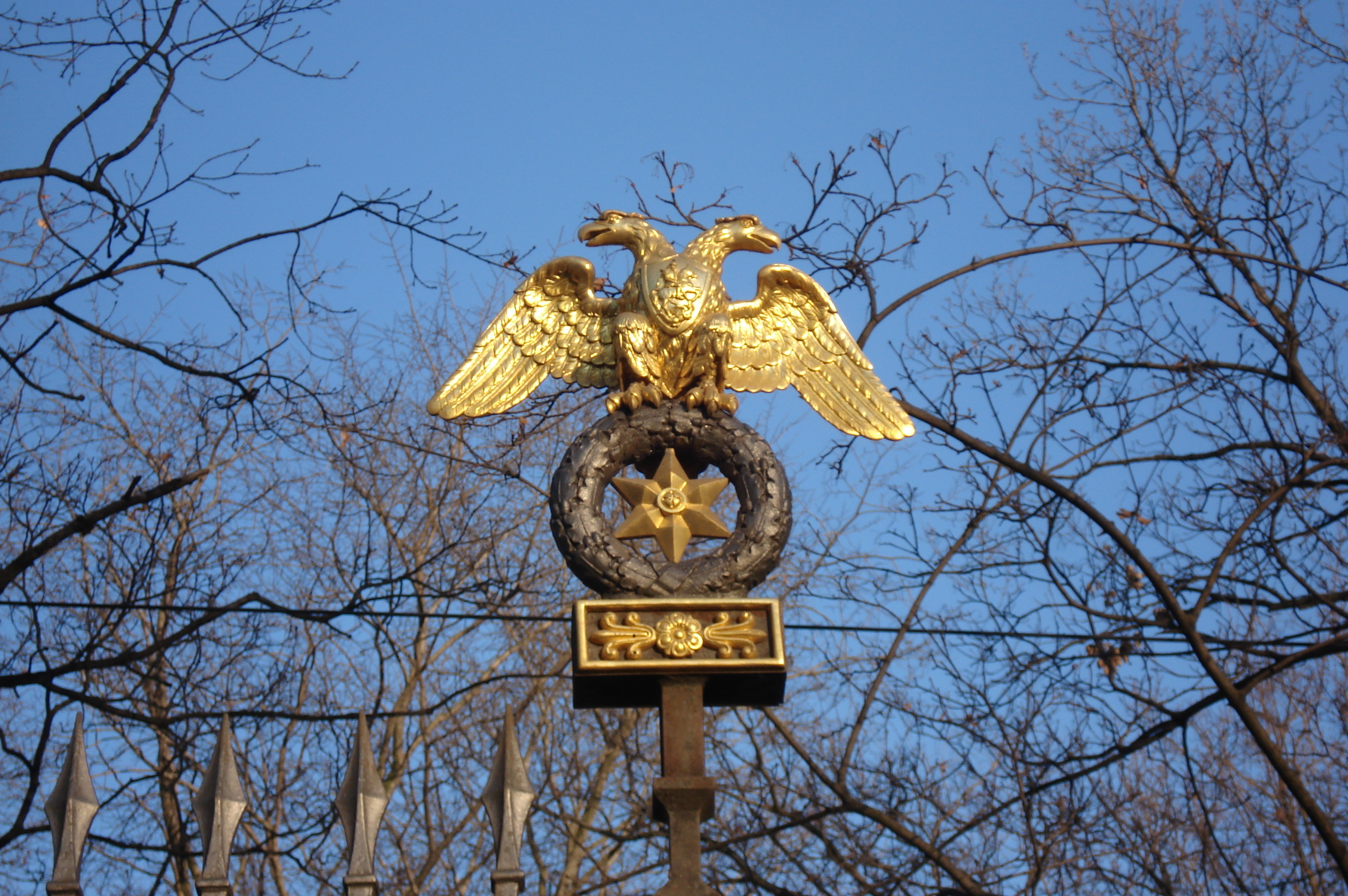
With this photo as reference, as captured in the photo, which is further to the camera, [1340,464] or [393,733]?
[393,733]

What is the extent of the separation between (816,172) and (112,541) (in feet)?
15.5

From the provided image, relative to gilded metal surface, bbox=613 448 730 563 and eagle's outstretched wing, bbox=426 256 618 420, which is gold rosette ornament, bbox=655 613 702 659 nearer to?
gilded metal surface, bbox=613 448 730 563

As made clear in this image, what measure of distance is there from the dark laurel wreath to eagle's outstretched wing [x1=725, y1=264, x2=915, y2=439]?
0.43 meters

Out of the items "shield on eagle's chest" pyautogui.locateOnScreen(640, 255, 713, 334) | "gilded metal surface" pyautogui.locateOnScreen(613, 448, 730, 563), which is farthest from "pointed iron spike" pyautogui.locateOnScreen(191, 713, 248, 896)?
"shield on eagle's chest" pyautogui.locateOnScreen(640, 255, 713, 334)

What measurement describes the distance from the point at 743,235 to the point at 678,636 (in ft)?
5.43

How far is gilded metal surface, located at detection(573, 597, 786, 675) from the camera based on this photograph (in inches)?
192

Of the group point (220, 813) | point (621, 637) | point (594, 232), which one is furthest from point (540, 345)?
point (220, 813)

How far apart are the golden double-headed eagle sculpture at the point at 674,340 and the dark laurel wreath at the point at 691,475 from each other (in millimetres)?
98

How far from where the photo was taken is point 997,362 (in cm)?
979

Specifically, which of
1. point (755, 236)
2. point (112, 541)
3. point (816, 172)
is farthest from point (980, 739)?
point (112, 541)

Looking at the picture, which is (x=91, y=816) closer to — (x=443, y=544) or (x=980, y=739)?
(x=980, y=739)

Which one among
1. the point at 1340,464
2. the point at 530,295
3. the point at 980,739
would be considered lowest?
the point at 980,739

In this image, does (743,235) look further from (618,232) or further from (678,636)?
(678,636)

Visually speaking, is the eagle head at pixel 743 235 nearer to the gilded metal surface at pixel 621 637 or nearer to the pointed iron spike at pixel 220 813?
the gilded metal surface at pixel 621 637
